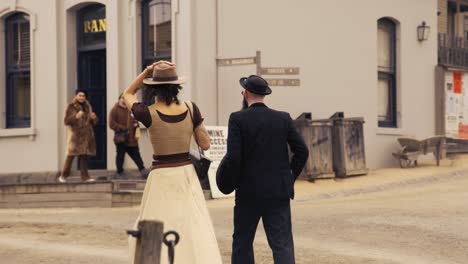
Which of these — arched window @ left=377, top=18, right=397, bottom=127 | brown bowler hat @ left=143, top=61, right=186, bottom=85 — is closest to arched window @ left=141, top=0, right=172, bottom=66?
arched window @ left=377, top=18, right=397, bottom=127

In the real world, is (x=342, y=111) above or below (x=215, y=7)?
below

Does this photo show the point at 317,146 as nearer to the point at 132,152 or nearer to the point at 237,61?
the point at 237,61

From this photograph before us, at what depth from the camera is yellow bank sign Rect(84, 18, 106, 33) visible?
721 inches

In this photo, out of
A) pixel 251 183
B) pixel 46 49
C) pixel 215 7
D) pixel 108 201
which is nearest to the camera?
pixel 251 183

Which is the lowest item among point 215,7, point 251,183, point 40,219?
point 40,219

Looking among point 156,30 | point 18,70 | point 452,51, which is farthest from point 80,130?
point 452,51

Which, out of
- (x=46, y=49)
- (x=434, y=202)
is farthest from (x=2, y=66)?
(x=434, y=202)

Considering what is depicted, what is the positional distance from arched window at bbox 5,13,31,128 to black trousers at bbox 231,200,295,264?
43.4 ft

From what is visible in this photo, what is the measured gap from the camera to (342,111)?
18797 mm

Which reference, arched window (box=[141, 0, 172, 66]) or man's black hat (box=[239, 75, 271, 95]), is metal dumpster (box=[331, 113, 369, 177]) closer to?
arched window (box=[141, 0, 172, 66])

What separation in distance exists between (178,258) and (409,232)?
18.7ft

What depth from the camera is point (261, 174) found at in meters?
6.65

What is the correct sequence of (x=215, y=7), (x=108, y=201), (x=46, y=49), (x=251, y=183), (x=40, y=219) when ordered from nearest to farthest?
(x=251, y=183), (x=40, y=219), (x=108, y=201), (x=215, y=7), (x=46, y=49)

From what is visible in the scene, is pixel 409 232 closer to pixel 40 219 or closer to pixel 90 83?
pixel 40 219
